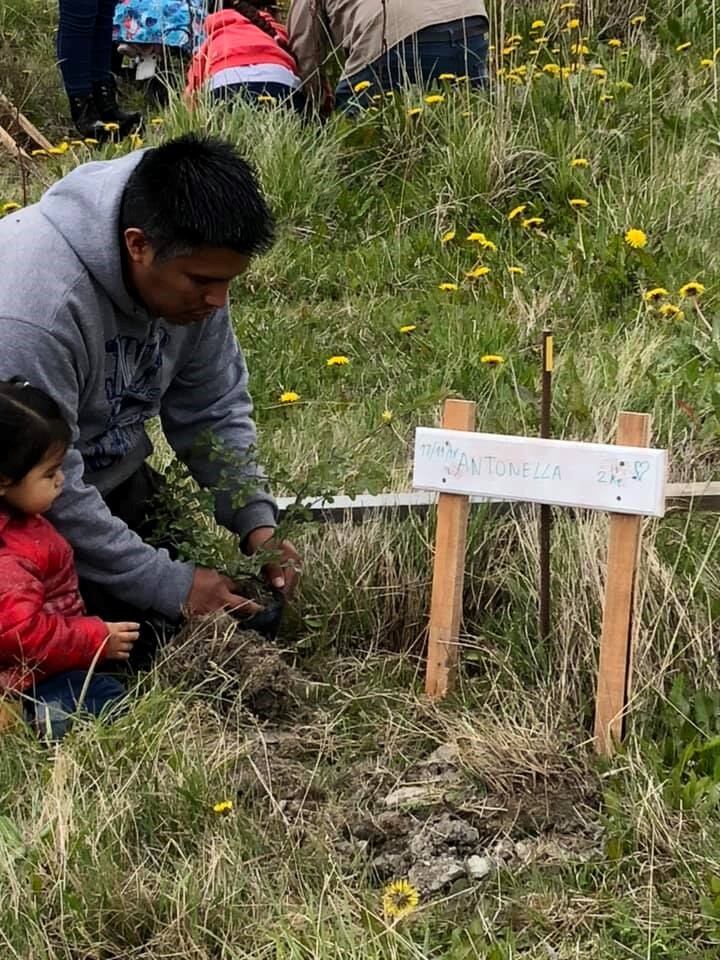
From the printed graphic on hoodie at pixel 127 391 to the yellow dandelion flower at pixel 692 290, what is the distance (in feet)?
5.11

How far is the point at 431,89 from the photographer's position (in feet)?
18.5

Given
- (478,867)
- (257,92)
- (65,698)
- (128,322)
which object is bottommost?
(478,867)

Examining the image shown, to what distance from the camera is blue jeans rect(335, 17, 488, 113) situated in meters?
5.69

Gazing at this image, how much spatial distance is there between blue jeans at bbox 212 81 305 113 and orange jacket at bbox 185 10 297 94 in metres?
0.09

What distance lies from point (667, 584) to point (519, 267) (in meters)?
2.08

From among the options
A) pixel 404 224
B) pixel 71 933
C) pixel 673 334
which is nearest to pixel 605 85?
pixel 404 224

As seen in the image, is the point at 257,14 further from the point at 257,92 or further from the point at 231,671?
the point at 231,671

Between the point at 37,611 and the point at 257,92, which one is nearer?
the point at 37,611

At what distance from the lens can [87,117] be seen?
22.8 ft

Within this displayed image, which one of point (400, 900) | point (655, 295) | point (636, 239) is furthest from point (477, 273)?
point (400, 900)

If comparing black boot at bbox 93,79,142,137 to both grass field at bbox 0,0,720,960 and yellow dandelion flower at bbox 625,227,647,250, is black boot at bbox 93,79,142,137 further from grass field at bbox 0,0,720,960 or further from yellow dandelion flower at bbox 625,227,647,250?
yellow dandelion flower at bbox 625,227,647,250

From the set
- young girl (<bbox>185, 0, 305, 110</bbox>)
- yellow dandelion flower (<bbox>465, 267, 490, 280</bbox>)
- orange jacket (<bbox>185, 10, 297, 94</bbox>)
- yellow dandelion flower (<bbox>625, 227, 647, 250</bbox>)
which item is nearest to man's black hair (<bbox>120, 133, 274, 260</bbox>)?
yellow dandelion flower (<bbox>465, 267, 490, 280</bbox>)

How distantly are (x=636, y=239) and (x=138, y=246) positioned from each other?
2.10m

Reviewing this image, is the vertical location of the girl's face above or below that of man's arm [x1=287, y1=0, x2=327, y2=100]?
below
